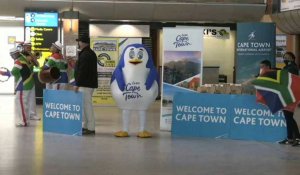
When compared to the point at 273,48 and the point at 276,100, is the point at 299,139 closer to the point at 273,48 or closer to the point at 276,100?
the point at 276,100

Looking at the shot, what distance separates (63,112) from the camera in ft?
32.4

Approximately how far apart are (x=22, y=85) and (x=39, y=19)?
21.0 ft

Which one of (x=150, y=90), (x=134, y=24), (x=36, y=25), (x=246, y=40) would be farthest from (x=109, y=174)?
(x=134, y=24)

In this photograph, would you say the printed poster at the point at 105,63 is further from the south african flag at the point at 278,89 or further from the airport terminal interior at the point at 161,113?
the south african flag at the point at 278,89

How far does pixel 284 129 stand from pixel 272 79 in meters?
0.89

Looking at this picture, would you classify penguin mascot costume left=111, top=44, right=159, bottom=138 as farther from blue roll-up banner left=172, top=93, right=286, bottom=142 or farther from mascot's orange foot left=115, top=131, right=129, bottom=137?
blue roll-up banner left=172, top=93, right=286, bottom=142

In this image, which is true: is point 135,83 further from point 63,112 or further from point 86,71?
point 63,112

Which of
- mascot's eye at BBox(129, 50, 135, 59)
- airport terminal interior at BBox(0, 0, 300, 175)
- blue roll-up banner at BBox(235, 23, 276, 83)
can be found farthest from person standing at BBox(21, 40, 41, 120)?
blue roll-up banner at BBox(235, 23, 276, 83)

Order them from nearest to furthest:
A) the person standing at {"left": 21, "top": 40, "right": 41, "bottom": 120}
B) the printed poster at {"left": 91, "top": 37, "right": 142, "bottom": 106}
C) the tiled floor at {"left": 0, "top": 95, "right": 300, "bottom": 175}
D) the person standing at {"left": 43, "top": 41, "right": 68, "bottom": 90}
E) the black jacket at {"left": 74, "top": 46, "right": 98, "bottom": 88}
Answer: the tiled floor at {"left": 0, "top": 95, "right": 300, "bottom": 175}
the black jacket at {"left": 74, "top": 46, "right": 98, "bottom": 88}
the person standing at {"left": 21, "top": 40, "right": 41, "bottom": 120}
the person standing at {"left": 43, "top": 41, "right": 68, "bottom": 90}
the printed poster at {"left": 91, "top": 37, "right": 142, "bottom": 106}

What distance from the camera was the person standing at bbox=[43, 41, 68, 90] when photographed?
40.7 ft

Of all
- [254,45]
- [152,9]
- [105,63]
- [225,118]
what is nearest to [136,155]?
[225,118]

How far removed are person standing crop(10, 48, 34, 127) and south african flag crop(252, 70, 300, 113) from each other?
464cm

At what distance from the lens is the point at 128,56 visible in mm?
9562

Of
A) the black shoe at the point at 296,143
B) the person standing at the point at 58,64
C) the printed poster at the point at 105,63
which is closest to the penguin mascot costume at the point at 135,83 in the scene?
the black shoe at the point at 296,143
